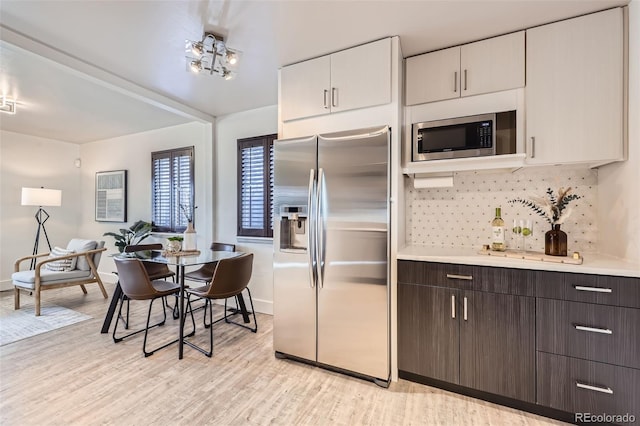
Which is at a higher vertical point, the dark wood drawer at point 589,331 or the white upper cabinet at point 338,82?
the white upper cabinet at point 338,82

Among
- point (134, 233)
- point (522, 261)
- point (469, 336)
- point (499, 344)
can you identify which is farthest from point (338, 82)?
point (134, 233)

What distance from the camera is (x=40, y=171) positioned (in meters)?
5.18

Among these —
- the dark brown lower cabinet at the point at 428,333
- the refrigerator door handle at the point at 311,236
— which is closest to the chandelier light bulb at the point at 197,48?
the refrigerator door handle at the point at 311,236

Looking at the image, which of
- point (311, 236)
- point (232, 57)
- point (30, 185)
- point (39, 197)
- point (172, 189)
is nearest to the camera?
point (232, 57)

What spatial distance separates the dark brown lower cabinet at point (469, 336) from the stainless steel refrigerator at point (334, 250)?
0.65ft

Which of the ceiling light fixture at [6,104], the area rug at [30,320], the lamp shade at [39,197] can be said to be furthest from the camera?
the lamp shade at [39,197]

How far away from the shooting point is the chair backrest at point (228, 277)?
8.34 feet

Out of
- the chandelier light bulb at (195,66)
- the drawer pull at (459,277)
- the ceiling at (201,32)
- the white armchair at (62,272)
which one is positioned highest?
the ceiling at (201,32)

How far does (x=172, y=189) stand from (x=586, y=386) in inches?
193

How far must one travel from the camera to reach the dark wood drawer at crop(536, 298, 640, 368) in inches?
Result: 64.4

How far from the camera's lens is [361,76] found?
2.31 meters

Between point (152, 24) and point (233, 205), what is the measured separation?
226cm

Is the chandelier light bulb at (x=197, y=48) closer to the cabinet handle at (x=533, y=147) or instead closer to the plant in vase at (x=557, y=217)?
the cabinet handle at (x=533, y=147)

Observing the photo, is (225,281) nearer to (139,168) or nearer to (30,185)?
(139,168)
